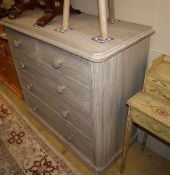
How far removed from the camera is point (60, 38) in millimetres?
1069

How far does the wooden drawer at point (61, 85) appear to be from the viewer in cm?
111

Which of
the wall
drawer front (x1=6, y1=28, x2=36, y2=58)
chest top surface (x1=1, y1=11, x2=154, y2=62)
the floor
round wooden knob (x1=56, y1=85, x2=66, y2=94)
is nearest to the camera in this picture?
chest top surface (x1=1, y1=11, x2=154, y2=62)

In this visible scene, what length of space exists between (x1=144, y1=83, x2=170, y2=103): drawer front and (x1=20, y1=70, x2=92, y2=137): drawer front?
0.38 metres

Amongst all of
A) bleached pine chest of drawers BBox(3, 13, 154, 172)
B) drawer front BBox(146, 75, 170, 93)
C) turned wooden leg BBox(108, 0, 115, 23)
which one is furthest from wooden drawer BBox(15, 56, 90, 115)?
turned wooden leg BBox(108, 0, 115, 23)

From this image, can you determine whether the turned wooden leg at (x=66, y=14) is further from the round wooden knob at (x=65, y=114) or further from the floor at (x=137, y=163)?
the floor at (x=137, y=163)

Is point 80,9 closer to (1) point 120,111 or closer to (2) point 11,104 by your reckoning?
(1) point 120,111

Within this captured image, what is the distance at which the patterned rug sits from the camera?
1.49 meters

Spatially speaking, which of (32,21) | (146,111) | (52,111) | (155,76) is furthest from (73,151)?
(32,21)

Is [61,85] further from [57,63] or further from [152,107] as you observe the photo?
[152,107]

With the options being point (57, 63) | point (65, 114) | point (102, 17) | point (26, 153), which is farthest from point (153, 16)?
point (26, 153)

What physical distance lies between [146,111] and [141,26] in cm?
53

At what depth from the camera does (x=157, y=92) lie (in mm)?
1047

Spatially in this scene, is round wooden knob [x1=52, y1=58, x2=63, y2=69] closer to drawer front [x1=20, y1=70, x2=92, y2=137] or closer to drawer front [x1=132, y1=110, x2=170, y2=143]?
drawer front [x1=20, y1=70, x2=92, y2=137]

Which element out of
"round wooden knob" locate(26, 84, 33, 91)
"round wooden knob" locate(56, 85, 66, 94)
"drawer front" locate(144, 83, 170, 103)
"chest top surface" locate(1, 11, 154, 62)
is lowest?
"round wooden knob" locate(26, 84, 33, 91)
